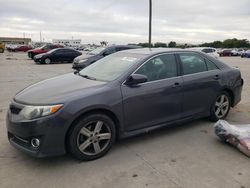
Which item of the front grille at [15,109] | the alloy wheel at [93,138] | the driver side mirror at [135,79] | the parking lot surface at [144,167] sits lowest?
the parking lot surface at [144,167]

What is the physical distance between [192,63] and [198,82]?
0.37 metres

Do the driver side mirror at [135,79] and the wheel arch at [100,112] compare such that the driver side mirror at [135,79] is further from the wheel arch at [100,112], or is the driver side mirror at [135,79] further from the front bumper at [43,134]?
the front bumper at [43,134]

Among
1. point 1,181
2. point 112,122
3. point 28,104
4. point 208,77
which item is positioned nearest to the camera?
point 1,181

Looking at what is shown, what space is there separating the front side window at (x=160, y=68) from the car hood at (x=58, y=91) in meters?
0.74

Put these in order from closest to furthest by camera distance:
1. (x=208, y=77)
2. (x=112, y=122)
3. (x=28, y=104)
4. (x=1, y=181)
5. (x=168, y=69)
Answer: (x=1, y=181) → (x=28, y=104) → (x=112, y=122) → (x=168, y=69) → (x=208, y=77)

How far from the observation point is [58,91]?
3273 mm

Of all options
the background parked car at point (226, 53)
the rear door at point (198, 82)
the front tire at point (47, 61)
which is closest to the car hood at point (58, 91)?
the rear door at point (198, 82)

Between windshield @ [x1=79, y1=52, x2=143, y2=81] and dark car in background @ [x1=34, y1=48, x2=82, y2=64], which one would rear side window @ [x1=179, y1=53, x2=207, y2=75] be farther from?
dark car in background @ [x1=34, y1=48, x2=82, y2=64]

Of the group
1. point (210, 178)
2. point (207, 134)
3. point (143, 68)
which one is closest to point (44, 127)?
point (143, 68)

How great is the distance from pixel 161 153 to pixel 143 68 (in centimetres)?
129

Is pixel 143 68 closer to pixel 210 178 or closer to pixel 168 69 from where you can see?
pixel 168 69

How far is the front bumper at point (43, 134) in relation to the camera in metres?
2.90

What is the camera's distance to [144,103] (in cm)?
362

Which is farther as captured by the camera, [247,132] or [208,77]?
[208,77]
